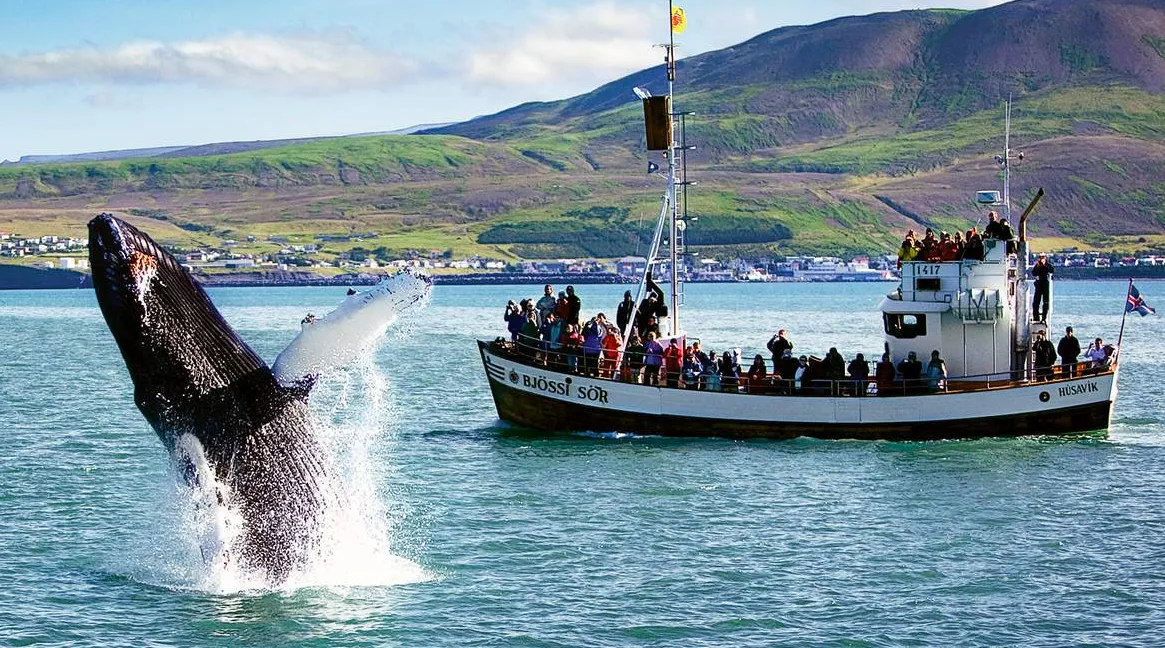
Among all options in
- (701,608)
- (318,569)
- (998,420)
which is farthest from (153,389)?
(998,420)

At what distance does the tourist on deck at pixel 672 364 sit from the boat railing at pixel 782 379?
0.07ft

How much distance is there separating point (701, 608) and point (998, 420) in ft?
54.7

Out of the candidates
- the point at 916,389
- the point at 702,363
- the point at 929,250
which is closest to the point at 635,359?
the point at 702,363

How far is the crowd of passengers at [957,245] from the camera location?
34812 mm

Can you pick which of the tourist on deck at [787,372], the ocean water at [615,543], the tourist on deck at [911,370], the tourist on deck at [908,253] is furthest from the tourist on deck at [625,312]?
the tourist on deck at [911,370]

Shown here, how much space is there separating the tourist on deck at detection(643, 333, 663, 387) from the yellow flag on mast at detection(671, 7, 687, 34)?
813 centimetres

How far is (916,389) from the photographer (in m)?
34.1

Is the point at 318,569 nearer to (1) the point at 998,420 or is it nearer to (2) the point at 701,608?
(2) the point at 701,608

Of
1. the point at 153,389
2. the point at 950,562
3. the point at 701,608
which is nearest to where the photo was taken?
the point at 153,389

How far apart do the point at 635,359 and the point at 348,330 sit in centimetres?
2077

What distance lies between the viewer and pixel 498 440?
3519 cm

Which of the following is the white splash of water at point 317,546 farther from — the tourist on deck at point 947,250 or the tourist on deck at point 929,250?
the tourist on deck at point 947,250

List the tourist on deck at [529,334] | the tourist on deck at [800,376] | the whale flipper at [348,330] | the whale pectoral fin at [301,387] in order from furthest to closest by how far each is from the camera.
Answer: the tourist on deck at [529,334] → the tourist on deck at [800,376] → the whale pectoral fin at [301,387] → the whale flipper at [348,330]

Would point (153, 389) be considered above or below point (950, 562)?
above
